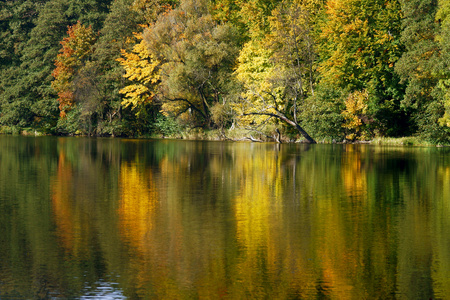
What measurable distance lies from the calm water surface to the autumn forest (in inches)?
1195

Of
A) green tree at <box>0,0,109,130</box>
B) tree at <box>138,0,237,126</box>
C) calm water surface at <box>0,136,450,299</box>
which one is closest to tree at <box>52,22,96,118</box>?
green tree at <box>0,0,109,130</box>

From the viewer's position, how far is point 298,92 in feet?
189

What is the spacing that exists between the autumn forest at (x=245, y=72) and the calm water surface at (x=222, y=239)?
3034 centimetres

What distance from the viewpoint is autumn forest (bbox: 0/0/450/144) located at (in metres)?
48.9

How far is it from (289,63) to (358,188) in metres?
39.9

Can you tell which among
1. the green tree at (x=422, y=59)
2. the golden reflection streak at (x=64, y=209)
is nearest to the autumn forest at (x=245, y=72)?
the green tree at (x=422, y=59)

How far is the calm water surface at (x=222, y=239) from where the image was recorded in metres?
7.68

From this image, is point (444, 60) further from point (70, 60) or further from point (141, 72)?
point (70, 60)

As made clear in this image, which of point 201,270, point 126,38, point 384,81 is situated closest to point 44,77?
point 126,38

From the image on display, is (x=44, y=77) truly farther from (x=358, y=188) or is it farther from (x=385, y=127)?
(x=358, y=188)

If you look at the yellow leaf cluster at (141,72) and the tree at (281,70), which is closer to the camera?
the tree at (281,70)

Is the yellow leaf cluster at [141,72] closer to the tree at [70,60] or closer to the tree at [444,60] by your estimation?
the tree at [70,60]

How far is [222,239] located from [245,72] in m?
49.0

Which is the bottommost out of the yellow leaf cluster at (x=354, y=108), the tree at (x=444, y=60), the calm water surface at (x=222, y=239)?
the calm water surface at (x=222, y=239)
